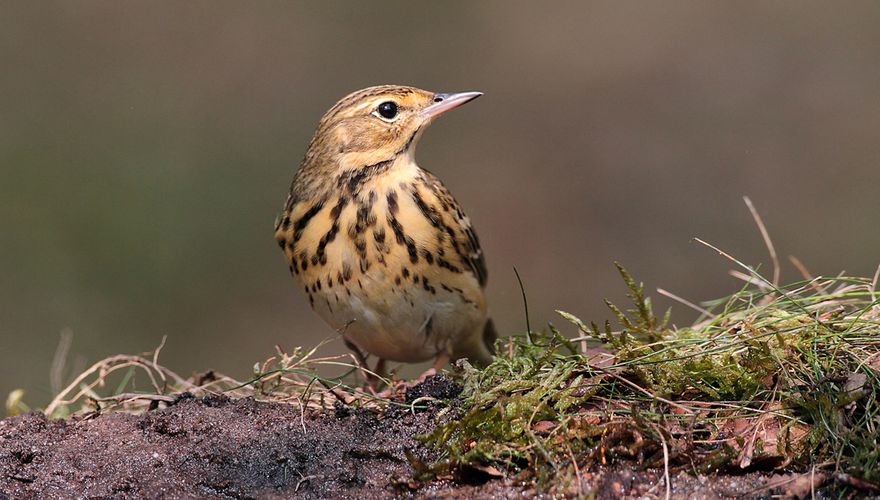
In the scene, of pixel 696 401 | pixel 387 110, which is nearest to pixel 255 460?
pixel 696 401

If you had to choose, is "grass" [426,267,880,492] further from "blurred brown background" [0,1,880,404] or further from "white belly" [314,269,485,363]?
"blurred brown background" [0,1,880,404]

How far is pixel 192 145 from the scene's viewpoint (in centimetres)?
1409

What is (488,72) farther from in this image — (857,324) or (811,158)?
(857,324)

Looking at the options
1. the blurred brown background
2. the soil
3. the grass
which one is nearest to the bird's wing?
the grass

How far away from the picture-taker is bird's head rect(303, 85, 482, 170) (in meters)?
6.75

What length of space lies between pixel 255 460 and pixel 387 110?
2.77 m

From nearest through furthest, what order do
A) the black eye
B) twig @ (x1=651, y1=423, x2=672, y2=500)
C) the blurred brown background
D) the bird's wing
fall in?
1. twig @ (x1=651, y1=423, x2=672, y2=500)
2. the bird's wing
3. the black eye
4. the blurred brown background

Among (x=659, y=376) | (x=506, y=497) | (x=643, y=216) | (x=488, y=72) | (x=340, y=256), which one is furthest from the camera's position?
(x=488, y=72)

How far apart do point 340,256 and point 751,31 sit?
11.3 metres

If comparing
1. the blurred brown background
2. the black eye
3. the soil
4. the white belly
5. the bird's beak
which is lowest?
the soil

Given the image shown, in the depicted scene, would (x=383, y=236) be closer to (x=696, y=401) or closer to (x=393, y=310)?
(x=393, y=310)

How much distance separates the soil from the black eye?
2.21 metres

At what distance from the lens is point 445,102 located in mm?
6789

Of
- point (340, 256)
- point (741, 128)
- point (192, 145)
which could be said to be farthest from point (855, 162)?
point (340, 256)
